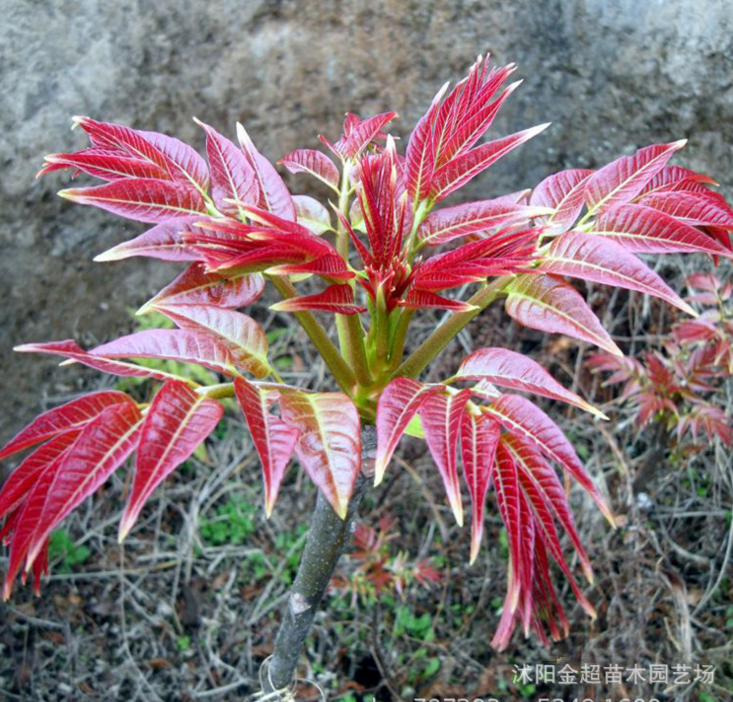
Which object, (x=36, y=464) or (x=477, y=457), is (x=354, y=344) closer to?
(x=477, y=457)

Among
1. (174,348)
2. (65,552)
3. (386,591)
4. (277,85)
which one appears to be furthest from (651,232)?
(65,552)

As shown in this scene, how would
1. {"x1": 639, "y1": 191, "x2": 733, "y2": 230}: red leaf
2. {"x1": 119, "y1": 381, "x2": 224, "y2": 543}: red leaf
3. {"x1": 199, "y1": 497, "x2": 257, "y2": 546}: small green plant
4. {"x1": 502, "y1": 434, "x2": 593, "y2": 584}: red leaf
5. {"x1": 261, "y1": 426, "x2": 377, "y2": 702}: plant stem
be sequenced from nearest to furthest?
{"x1": 119, "y1": 381, "x2": 224, "y2": 543}: red leaf < {"x1": 502, "y1": 434, "x2": 593, "y2": 584}: red leaf < {"x1": 639, "y1": 191, "x2": 733, "y2": 230}: red leaf < {"x1": 261, "y1": 426, "x2": 377, "y2": 702}: plant stem < {"x1": 199, "y1": 497, "x2": 257, "y2": 546}: small green plant

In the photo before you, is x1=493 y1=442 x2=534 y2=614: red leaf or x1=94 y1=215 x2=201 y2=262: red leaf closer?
x1=493 y1=442 x2=534 y2=614: red leaf

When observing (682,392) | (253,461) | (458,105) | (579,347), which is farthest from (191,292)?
(579,347)

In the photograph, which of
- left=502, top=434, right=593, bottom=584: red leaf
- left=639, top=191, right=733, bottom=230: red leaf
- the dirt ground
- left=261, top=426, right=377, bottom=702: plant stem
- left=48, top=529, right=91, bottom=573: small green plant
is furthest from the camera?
left=48, top=529, right=91, bottom=573: small green plant

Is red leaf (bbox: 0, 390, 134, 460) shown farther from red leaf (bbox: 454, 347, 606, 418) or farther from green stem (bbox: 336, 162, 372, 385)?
red leaf (bbox: 454, 347, 606, 418)

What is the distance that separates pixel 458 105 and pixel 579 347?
50.8 inches

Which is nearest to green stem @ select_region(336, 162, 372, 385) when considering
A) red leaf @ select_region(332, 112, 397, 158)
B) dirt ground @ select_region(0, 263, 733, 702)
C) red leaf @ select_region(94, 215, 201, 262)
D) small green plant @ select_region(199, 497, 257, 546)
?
red leaf @ select_region(332, 112, 397, 158)

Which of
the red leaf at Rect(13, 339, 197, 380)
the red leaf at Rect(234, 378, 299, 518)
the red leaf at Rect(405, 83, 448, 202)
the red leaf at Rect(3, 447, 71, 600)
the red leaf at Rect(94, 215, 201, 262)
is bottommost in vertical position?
the red leaf at Rect(3, 447, 71, 600)

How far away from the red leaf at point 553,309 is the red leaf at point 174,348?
34 centimetres

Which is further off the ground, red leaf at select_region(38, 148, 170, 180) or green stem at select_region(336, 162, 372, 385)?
red leaf at select_region(38, 148, 170, 180)

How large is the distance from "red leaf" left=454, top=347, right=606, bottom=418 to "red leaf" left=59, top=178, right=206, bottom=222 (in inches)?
15.2

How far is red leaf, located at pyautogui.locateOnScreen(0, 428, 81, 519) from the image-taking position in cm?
81

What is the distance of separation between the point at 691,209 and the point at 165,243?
65cm
